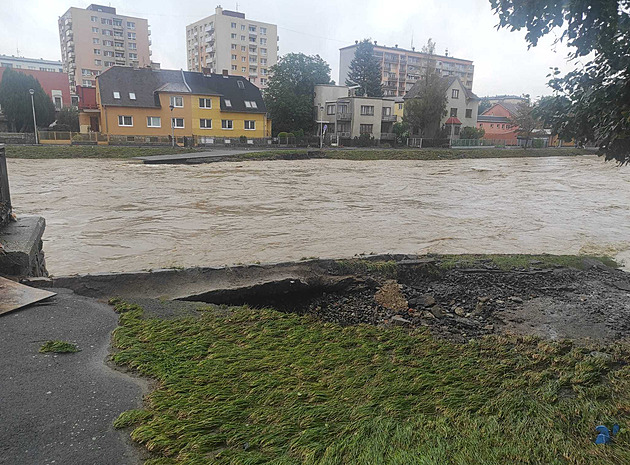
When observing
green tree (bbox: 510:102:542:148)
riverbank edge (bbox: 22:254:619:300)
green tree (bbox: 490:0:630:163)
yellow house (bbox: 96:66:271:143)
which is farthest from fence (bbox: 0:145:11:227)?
green tree (bbox: 510:102:542:148)

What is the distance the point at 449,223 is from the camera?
1619 centimetres

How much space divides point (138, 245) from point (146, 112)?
40143 mm

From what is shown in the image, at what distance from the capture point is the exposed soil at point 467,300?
5582 millimetres

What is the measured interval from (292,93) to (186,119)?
1526 centimetres

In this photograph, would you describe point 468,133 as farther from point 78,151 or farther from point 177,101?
point 78,151

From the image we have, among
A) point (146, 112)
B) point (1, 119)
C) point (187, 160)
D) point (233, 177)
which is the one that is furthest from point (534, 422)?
point (1, 119)

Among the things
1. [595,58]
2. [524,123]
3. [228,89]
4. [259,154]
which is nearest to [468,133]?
[524,123]

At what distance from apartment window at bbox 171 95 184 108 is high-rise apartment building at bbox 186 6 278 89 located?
152 feet

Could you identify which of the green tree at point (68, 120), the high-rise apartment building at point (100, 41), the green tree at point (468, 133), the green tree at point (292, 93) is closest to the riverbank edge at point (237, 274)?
the green tree at point (292, 93)

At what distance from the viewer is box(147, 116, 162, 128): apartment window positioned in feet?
160

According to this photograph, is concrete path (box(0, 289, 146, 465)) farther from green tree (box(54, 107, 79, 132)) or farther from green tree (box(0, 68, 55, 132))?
green tree (box(54, 107, 79, 132))

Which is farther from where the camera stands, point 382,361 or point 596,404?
point 382,361

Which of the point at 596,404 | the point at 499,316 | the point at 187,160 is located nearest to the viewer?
the point at 596,404

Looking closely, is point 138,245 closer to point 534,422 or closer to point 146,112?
point 534,422
